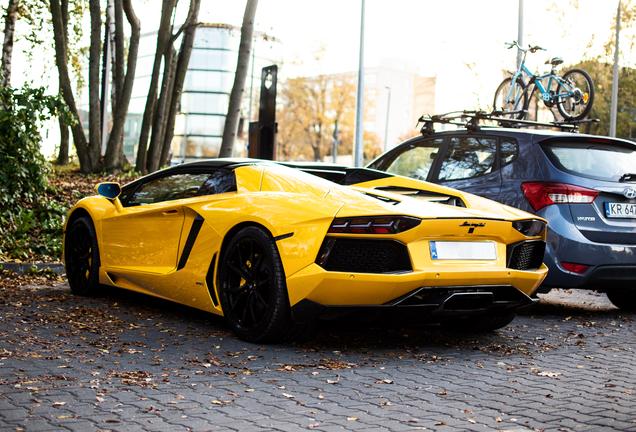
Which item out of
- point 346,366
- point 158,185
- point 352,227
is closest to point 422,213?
point 352,227

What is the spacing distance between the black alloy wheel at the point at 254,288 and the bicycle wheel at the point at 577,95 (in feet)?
22.9

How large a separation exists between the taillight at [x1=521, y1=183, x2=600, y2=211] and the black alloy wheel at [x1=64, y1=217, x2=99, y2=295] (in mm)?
4122

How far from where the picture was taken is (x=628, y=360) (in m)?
5.04

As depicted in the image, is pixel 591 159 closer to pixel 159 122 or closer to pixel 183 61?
pixel 159 122

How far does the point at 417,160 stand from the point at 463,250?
3.28 metres

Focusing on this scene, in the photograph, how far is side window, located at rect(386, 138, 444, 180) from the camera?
25.7ft

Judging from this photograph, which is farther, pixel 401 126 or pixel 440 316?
pixel 401 126

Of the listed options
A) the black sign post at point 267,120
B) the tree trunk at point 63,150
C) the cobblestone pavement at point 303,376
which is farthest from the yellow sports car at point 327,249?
the tree trunk at point 63,150

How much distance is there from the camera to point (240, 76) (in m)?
13.8

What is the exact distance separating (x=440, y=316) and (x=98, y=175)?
41.8 feet

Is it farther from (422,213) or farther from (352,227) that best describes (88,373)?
(422,213)

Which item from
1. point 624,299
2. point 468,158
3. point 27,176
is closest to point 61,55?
point 27,176

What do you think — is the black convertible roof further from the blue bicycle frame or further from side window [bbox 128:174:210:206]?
the blue bicycle frame

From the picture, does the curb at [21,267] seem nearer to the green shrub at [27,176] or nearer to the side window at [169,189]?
the green shrub at [27,176]
